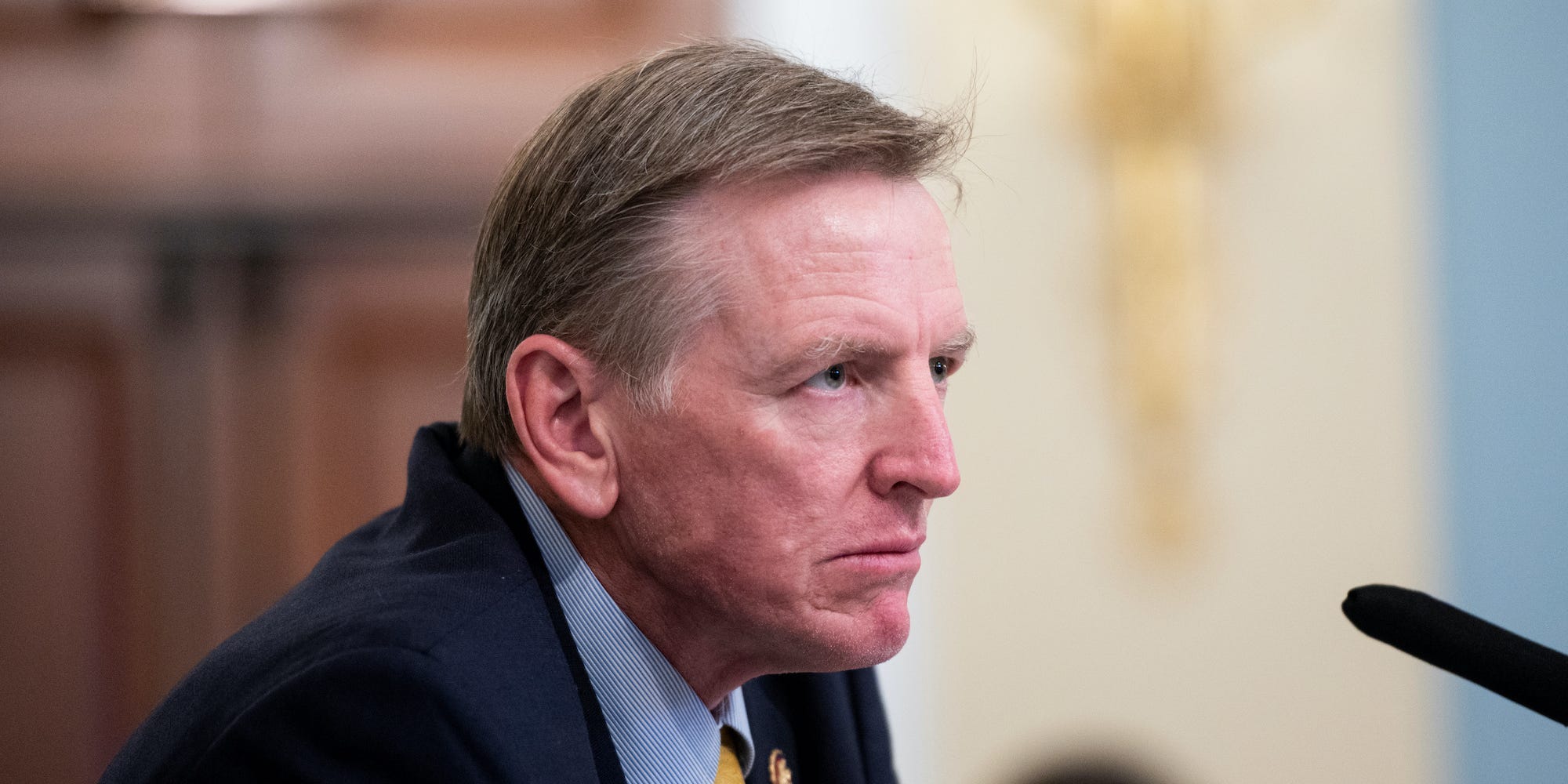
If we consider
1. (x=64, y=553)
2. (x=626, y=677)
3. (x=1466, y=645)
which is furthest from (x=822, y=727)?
(x=64, y=553)

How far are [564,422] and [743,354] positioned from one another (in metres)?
0.17

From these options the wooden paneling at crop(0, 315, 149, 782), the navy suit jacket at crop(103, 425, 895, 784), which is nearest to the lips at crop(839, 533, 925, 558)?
the navy suit jacket at crop(103, 425, 895, 784)

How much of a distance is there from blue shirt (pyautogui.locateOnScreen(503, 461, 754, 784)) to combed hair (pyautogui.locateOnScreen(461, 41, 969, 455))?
A: 0.36 feet

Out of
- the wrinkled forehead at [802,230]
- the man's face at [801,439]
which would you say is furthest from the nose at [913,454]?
the wrinkled forehead at [802,230]

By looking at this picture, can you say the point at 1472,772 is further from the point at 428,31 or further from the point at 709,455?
the point at 428,31

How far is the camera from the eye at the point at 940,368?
1183 mm

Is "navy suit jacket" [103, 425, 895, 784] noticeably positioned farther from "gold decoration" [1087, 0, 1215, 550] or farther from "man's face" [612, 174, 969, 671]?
"gold decoration" [1087, 0, 1215, 550]

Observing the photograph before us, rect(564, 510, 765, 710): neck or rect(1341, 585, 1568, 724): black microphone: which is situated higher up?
rect(1341, 585, 1568, 724): black microphone

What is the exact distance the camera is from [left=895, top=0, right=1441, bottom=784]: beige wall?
8.84ft

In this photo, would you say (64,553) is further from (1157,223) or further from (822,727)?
(1157,223)

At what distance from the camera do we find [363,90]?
2682 millimetres

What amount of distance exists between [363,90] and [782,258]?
1.86m

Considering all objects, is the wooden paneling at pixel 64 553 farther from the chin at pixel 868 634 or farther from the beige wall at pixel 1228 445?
the chin at pixel 868 634

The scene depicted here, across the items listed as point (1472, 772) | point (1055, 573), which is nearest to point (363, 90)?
point (1055, 573)
